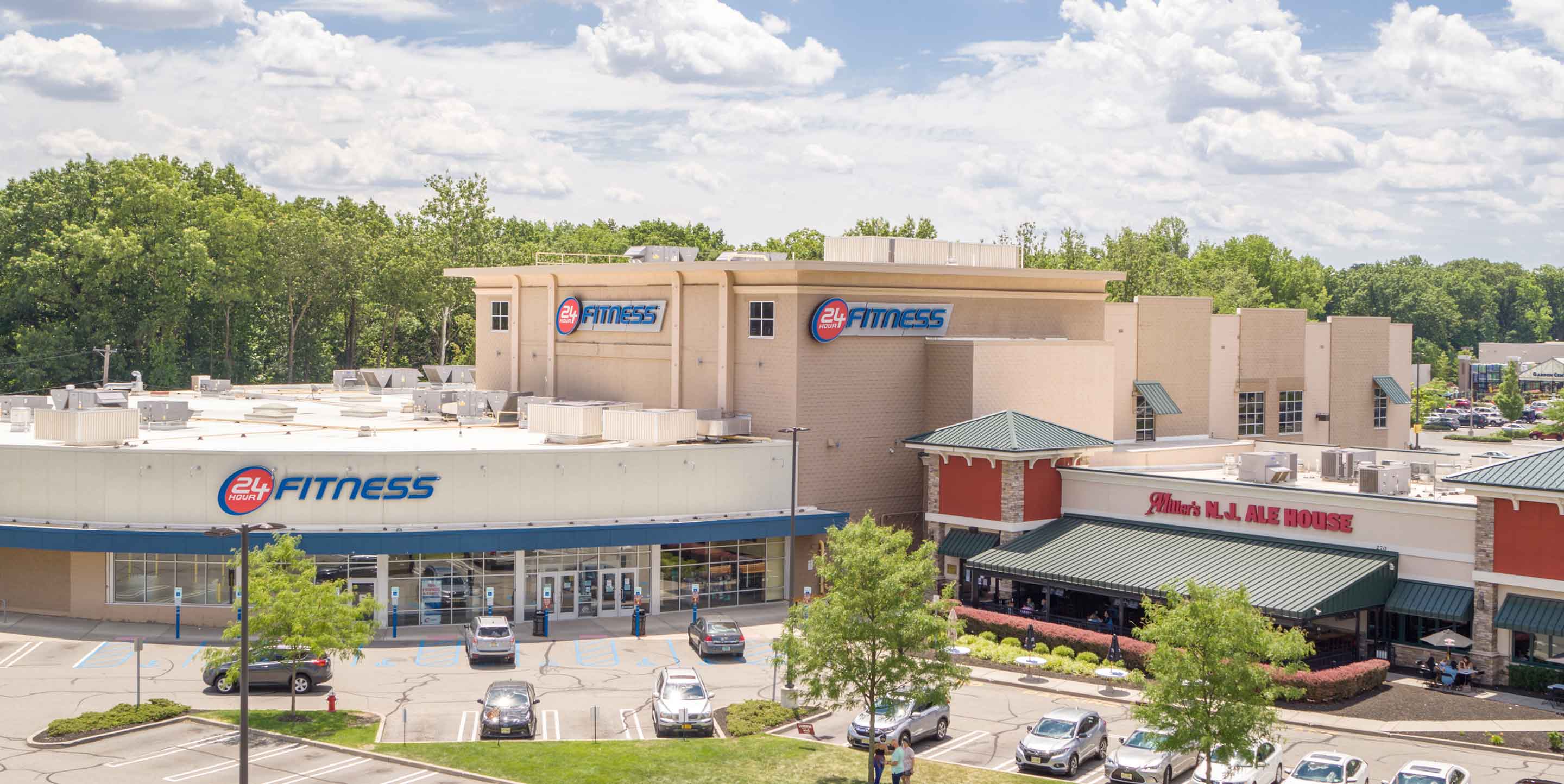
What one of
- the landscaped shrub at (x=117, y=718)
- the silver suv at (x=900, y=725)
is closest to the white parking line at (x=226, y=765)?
the landscaped shrub at (x=117, y=718)

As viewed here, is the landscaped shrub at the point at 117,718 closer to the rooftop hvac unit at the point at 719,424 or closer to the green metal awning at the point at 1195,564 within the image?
the rooftop hvac unit at the point at 719,424

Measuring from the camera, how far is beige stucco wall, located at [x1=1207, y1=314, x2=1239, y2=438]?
7756 centimetres

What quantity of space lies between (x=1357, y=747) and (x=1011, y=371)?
1046 inches

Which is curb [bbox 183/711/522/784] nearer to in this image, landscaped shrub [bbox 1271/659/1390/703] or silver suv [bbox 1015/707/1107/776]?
silver suv [bbox 1015/707/1107/776]

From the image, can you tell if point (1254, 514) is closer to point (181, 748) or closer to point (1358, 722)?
point (1358, 722)

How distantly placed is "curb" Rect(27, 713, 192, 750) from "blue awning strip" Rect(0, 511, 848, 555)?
11595mm

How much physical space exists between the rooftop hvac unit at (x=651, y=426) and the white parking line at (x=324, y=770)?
2278 centimetres

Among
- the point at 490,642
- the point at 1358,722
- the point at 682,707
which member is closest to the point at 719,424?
the point at 490,642

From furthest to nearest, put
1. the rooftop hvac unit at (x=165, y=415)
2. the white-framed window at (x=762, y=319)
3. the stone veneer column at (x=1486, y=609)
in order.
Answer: the rooftop hvac unit at (x=165, y=415)
the white-framed window at (x=762, y=319)
the stone veneer column at (x=1486, y=609)

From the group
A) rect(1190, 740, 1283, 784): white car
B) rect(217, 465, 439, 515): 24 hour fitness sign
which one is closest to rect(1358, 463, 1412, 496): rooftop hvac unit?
rect(1190, 740, 1283, 784): white car

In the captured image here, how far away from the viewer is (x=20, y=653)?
4850 centimetres

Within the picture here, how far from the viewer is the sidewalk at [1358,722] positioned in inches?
1593

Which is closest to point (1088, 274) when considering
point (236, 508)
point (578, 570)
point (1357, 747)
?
point (578, 570)

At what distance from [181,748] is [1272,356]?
6060cm
